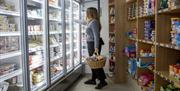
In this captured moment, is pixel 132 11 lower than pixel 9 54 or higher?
higher

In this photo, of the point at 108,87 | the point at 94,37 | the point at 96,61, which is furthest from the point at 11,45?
the point at 108,87

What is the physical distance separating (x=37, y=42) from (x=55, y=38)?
3.45 feet

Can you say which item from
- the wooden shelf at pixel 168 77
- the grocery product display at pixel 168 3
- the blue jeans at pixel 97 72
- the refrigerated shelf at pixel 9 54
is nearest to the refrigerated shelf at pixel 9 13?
the refrigerated shelf at pixel 9 54

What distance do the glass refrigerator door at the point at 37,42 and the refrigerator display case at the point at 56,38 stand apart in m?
0.52

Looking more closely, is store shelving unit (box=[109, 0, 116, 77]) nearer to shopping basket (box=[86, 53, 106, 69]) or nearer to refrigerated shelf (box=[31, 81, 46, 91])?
shopping basket (box=[86, 53, 106, 69])

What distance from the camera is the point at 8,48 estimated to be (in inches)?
128

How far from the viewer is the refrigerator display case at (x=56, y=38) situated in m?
4.93

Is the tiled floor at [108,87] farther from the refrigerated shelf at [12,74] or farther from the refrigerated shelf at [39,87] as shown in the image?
the refrigerated shelf at [12,74]

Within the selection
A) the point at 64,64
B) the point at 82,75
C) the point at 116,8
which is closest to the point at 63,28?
the point at 64,64

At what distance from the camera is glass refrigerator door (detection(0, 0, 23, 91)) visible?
313 centimetres

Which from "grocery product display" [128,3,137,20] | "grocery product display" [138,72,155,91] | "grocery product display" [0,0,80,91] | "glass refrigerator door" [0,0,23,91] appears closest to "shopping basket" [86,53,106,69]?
"grocery product display" [0,0,80,91]

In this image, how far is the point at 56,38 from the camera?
17.3 feet

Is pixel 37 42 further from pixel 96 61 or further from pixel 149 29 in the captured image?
pixel 149 29

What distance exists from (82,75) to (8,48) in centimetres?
400
